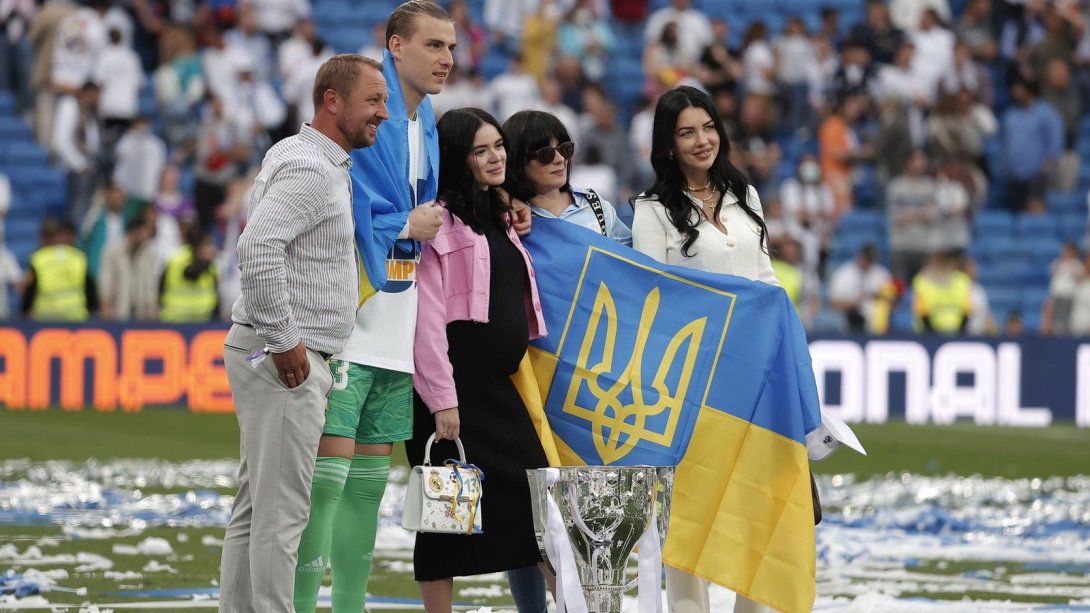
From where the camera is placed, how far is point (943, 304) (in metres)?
20.0

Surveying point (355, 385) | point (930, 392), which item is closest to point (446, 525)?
point (355, 385)

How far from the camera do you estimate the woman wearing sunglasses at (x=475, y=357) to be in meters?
6.30

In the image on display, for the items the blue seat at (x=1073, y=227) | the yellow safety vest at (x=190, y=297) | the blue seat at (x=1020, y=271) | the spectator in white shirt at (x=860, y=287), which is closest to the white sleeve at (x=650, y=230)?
the yellow safety vest at (x=190, y=297)

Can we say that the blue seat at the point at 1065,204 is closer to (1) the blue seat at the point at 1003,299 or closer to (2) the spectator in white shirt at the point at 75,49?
(1) the blue seat at the point at 1003,299

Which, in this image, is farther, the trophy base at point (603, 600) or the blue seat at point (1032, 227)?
the blue seat at point (1032, 227)

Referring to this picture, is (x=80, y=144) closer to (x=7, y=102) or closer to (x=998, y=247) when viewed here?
(x=7, y=102)

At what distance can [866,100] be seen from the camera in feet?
76.5

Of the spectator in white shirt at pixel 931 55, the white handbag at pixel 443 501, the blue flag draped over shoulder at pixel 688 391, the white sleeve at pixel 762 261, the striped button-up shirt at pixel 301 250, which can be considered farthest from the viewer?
the spectator in white shirt at pixel 931 55

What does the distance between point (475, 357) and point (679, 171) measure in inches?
41.5

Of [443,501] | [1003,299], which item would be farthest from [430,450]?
[1003,299]

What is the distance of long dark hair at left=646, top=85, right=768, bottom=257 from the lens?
665cm

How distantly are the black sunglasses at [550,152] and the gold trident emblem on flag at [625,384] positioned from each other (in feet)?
1.74

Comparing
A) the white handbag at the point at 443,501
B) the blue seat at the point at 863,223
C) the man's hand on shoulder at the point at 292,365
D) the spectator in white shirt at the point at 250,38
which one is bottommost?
the white handbag at the point at 443,501

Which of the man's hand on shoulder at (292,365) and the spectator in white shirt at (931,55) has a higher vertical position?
the spectator in white shirt at (931,55)
